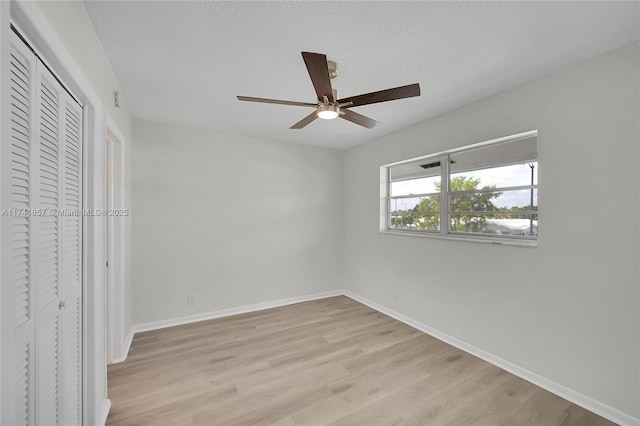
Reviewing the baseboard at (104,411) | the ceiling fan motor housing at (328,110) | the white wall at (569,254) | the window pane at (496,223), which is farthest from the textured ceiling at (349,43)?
the baseboard at (104,411)

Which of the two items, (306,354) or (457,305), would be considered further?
(457,305)

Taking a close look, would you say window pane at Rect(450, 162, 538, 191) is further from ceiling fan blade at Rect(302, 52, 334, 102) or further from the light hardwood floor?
ceiling fan blade at Rect(302, 52, 334, 102)

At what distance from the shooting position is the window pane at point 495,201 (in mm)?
2319

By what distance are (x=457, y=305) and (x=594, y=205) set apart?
1443 mm

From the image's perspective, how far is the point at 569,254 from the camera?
1965 millimetres

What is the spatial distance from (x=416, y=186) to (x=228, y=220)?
8.40 ft

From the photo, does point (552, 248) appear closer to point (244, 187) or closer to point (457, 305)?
point (457, 305)

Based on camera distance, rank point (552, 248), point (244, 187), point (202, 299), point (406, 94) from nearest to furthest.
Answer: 1. point (406, 94)
2. point (552, 248)
3. point (202, 299)
4. point (244, 187)

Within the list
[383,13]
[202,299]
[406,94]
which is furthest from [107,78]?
[202,299]

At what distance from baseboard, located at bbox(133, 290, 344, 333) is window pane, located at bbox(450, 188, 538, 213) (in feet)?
8.03

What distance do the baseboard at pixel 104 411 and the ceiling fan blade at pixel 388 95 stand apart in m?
2.58

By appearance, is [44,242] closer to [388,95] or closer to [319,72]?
[319,72]

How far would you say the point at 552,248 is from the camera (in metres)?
2.06

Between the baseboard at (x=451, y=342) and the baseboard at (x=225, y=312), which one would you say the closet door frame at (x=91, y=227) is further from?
the baseboard at (x=225, y=312)
